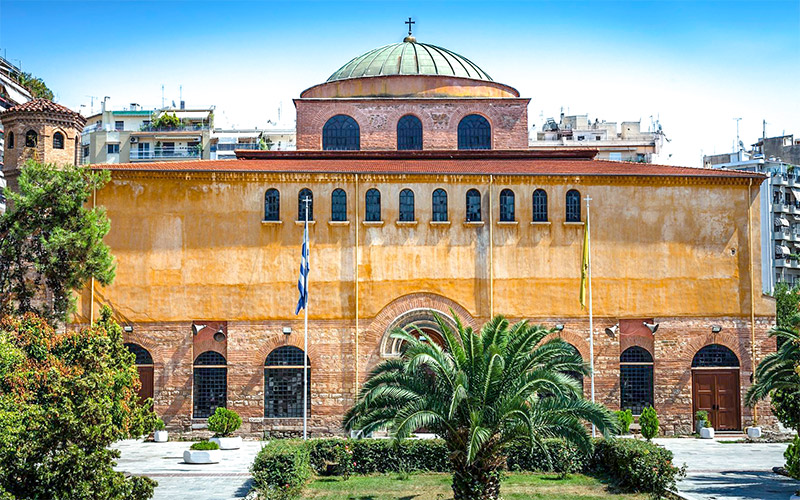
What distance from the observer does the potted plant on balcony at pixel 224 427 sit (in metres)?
26.2

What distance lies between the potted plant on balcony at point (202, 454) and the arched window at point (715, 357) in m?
14.9

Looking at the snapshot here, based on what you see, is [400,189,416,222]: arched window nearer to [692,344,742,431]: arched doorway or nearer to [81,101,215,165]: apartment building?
[692,344,742,431]: arched doorway

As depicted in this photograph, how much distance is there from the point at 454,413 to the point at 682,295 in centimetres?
1374

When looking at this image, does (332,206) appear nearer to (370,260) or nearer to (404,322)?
(370,260)

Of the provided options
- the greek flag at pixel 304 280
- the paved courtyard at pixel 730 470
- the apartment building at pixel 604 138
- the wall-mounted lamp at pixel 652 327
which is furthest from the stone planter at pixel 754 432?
the apartment building at pixel 604 138

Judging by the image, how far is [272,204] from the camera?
29641 millimetres

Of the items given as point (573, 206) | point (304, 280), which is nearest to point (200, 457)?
point (304, 280)

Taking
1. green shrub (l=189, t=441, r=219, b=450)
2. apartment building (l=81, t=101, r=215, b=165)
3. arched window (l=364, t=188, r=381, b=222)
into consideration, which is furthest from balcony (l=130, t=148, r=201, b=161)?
green shrub (l=189, t=441, r=219, b=450)

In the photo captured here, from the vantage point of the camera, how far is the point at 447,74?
120 feet

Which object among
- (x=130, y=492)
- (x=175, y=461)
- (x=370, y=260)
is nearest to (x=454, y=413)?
(x=130, y=492)

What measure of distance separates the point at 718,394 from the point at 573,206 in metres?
7.35

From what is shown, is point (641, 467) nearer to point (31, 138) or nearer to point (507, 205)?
point (507, 205)

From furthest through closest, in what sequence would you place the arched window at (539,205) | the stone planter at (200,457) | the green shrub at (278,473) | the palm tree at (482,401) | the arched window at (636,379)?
the arched window at (539,205) → the arched window at (636,379) → the stone planter at (200,457) → the green shrub at (278,473) → the palm tree at (482,401)

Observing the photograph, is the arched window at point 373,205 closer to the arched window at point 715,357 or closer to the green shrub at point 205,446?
the green shrub at point 205,446
